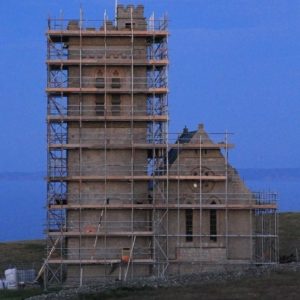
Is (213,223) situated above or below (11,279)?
above

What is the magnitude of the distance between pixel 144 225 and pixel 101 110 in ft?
27.6

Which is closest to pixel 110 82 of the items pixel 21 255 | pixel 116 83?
pixel 116 83

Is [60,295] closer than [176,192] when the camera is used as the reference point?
Yes

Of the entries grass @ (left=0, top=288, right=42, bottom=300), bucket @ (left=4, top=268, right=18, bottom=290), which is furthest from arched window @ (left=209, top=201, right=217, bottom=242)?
bucket @ (left=4, top=268, right=18, bottom=290)

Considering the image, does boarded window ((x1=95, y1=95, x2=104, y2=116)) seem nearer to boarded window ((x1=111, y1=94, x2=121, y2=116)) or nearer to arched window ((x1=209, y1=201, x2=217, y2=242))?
boarded window ((x1=111, y1=94, x2=121, y2=116))

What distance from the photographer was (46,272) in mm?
68750

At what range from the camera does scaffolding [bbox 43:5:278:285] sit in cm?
6912

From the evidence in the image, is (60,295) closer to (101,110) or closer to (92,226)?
(92,226)

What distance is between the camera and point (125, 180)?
6975 centimetres

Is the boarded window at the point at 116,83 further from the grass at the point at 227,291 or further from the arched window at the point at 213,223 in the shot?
the grass at the point at 227,291

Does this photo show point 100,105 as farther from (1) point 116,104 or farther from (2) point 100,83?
(2) point 100,83

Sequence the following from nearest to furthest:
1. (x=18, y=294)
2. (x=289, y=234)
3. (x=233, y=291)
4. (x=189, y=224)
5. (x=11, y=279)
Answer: (x=233, y=291) < (x=18, y=294) < (x=11, y=279) < (x=189, y=224) < (x=289, y=234)

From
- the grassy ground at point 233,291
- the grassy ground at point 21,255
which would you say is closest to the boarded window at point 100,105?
the grassy ground at point 21,255

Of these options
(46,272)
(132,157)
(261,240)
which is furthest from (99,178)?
(261,240)
